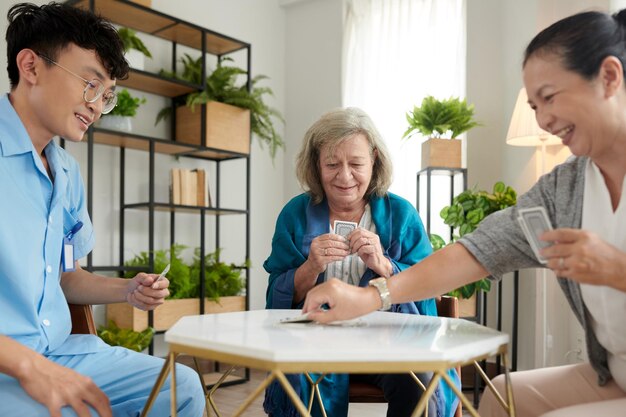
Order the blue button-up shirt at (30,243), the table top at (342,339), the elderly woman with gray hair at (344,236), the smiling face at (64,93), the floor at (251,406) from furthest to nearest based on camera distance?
the floor at (251,406)
the elderly woman with gray hair at (344,236)
the smiling face at (64,93)
the blue button-up shirt at (30,243)
the table top at (342,339)

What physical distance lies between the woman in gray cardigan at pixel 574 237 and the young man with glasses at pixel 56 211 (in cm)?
60

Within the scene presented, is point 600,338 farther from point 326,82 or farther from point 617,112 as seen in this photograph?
point 326,82

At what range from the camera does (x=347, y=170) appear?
2072 mm

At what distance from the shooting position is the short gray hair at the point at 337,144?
2135 millimetres

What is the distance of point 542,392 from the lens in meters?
1.37

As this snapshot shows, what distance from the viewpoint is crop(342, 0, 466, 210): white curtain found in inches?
175

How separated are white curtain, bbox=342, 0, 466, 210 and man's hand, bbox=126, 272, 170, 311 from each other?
9.96ft

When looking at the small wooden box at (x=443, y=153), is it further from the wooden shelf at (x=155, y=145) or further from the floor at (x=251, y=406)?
the floor at (x=251, y=406)

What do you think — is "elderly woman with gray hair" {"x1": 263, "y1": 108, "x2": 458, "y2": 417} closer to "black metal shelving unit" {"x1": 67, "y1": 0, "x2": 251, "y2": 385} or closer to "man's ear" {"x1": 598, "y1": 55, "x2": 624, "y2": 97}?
"man's ear" {"x1": 598, "y1": 55, "x2": 624, "y2": 97}

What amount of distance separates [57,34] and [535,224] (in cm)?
129

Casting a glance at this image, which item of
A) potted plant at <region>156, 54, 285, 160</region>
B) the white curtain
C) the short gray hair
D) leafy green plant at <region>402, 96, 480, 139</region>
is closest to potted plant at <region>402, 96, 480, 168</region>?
leafy green plant at <region>402, 96, 480, 139</region>

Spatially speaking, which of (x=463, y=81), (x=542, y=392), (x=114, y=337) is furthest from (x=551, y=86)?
(x=463, y=81)

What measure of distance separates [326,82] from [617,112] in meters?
4.09

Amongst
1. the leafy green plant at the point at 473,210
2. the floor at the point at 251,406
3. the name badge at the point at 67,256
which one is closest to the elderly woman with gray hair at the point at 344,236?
the name badge at the point at 67,256
